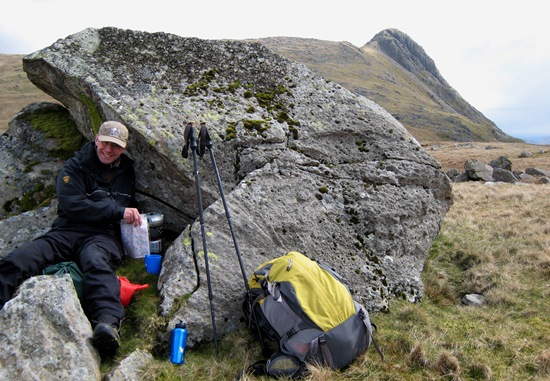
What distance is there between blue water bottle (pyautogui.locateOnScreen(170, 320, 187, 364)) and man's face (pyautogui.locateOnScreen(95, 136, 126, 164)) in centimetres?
344

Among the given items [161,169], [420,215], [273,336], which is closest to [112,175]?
[161,169]

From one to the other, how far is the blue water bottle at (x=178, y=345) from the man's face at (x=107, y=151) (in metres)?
3.44

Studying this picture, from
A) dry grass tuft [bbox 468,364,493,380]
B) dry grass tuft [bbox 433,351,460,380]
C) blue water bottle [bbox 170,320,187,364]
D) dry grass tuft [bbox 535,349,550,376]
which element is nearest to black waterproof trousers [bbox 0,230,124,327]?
blue water bottle [bbox 170,320,187,364]

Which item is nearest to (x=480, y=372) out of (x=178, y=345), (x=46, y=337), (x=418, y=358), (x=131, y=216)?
(x=418, y=358)

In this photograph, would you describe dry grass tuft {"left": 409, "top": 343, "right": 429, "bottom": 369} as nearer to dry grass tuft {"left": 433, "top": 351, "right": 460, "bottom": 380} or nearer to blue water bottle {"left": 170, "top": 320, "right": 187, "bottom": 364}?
dry grass tuft {"left": 433, "top": 351, "right": 460, "bottom": 380}

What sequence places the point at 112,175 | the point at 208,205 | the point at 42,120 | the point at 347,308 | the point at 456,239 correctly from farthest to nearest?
the point at 456,239 → the point at 42,120 → the point at 208,205 → the point at 112,175 → the point at 347,308

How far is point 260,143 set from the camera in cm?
862

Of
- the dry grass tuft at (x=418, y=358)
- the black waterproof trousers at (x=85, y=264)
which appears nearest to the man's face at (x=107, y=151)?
the black waterproof trousers at (x=85, y=264)

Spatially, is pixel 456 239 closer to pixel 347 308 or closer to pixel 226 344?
pixel 347 308

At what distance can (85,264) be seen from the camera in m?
6.20

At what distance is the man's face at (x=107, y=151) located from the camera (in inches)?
279

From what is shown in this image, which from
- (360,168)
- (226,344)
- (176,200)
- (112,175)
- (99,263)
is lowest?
(226,344)

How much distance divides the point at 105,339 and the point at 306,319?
270cm

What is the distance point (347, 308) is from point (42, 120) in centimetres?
945
